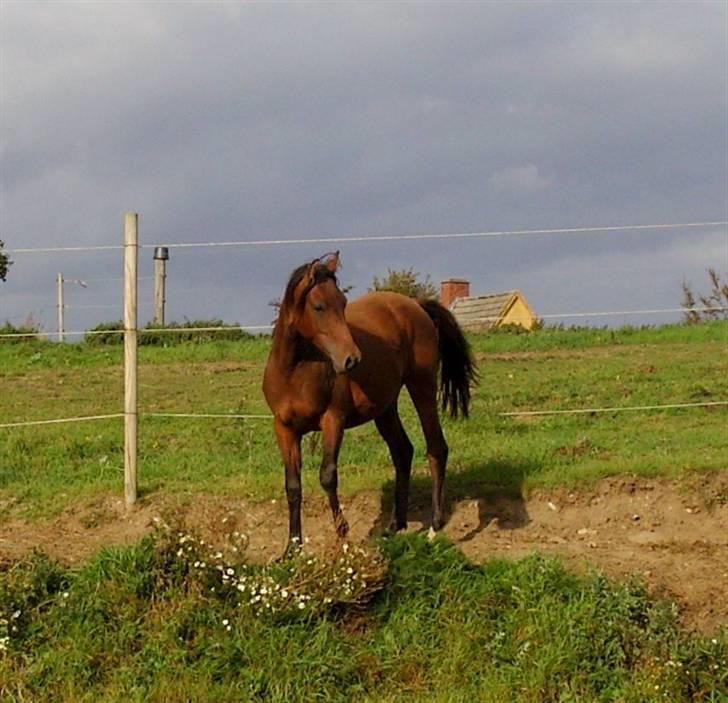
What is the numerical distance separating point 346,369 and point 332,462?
28.9 inches

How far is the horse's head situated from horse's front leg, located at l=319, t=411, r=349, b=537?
0.49 m

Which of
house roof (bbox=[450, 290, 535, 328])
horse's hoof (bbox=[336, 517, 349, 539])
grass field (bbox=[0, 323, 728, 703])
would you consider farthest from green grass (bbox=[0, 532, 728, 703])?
house roof (bbox=[450, 290, 535, 328])

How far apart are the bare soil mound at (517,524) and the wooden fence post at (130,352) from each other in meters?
0.23

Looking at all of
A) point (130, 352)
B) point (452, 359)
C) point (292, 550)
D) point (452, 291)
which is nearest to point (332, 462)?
point (292, 550)

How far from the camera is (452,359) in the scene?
835 centimetres

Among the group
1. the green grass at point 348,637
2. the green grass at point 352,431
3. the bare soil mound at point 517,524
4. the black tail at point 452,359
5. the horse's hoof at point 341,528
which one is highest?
the black tail at point 452,359

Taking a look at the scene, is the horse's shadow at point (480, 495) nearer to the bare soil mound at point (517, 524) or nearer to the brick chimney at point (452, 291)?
the bare soil mound at point (517, 524)

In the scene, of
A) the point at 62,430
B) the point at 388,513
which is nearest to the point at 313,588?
the point at 388,513

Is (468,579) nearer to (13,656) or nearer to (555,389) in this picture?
(13,656)

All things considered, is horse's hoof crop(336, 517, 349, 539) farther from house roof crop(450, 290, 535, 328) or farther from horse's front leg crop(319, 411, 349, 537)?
house roof crop(450, 290, 535, 328)

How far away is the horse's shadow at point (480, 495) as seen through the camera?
7445 millimetres

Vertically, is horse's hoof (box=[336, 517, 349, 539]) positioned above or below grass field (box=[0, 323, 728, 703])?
above

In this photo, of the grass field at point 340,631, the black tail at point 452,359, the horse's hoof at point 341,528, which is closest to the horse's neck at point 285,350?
the horse's hoof at point 341,528

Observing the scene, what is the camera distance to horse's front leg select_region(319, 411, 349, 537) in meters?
6.43
